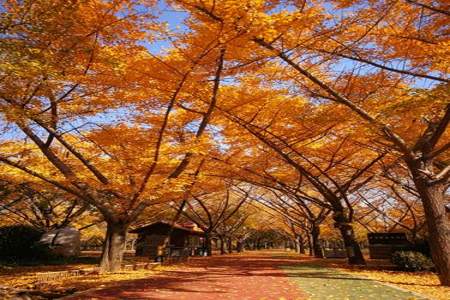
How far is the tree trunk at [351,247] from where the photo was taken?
17.3m

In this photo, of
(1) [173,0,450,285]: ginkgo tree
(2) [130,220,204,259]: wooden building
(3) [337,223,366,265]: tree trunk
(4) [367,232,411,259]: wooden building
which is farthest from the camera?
(2) [130,220,204,259]: wooden building

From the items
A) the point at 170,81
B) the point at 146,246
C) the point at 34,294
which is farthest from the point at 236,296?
the point at 146,246

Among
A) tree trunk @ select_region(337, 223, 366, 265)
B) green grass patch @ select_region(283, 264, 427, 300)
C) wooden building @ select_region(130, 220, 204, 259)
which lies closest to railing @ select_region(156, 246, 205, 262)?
wooden building @ select_region(130, 220, 204, 259)

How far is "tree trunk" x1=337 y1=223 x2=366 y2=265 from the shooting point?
680 inches

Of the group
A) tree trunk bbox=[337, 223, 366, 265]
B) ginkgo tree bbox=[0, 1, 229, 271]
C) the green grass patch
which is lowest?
the green grass patch

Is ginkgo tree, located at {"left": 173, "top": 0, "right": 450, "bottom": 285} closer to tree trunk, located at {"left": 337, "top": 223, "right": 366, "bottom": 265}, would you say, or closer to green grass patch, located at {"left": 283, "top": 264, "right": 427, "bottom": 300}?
green grass patch, located at {"left": 283, "top": 264, "right": 427, "bottom": 300}

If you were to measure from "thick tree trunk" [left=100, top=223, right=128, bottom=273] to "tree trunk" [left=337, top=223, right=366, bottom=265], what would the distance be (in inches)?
420

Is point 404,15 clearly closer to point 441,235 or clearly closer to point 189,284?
point 441,235

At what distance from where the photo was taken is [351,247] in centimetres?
1781

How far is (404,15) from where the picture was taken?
9.45 meters

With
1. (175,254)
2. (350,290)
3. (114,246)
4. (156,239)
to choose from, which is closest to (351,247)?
(350,290)

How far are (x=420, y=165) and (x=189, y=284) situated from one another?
7160mm

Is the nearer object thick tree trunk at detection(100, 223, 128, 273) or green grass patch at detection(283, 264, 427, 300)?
green grass patch at detection(283, 264, 427, 300)

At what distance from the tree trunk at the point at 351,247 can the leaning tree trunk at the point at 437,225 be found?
8.20 meters
